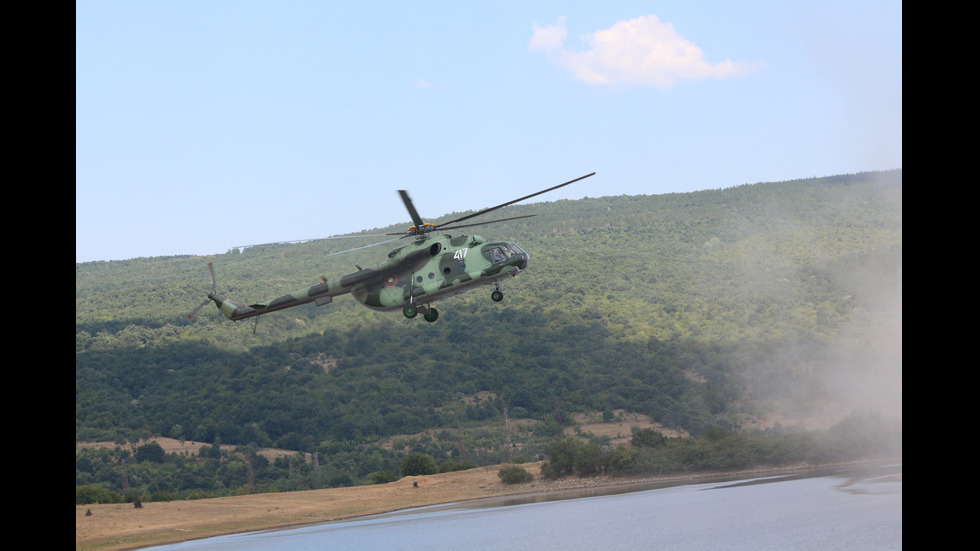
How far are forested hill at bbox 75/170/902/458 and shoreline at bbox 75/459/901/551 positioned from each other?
16.3 m

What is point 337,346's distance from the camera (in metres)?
113

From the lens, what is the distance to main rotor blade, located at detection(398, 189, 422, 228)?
32222mm

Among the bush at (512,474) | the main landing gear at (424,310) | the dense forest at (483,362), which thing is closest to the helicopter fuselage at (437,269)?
the main landing gear at (424,310)

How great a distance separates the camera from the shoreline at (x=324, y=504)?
232 feet

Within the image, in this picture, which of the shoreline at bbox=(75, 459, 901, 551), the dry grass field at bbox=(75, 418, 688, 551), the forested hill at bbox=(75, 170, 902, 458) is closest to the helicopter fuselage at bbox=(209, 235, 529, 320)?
the dry grass field at bbox=(75, 418, 688, 551)

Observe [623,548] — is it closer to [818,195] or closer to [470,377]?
[470,377]

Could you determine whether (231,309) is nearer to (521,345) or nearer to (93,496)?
(93,496)

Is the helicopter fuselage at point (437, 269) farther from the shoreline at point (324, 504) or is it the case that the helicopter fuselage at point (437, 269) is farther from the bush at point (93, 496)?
the bush at point (93, 496)

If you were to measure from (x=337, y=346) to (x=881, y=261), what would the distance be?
73.3m

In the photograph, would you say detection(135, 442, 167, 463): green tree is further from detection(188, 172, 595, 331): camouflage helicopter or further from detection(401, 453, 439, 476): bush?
detection(188, 172, 595, 331): camouflage helicopter

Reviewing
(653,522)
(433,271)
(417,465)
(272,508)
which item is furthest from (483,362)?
(433,271)
